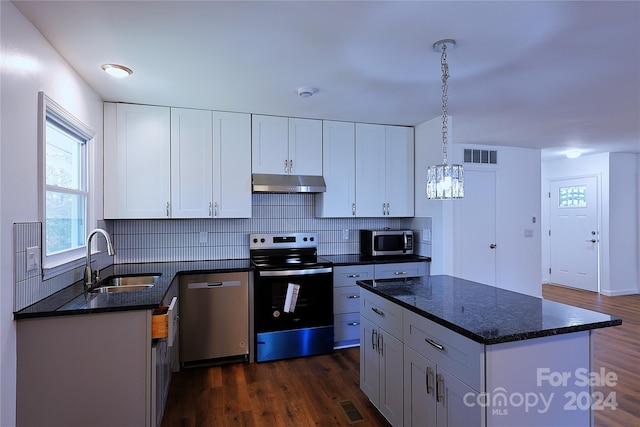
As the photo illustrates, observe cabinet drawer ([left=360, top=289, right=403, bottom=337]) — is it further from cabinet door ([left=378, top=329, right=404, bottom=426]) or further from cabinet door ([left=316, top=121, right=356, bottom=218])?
cabinet door ([left=316, top=121, right=356, bottom=218])

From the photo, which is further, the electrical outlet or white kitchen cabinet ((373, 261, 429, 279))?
white kitchen cabinet ((373, 261, 429, 279))

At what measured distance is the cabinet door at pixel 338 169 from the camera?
12.4ft

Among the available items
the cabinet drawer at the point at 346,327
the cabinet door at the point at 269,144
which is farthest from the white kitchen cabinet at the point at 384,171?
the cabinet drawer at the point at 346,327

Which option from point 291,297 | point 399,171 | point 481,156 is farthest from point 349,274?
point 481,156

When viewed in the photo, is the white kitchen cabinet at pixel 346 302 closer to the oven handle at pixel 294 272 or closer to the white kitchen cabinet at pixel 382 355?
the oven handle at pixel 294 272

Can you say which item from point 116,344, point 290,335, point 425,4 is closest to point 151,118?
point 116,344

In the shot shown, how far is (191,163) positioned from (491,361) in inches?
113

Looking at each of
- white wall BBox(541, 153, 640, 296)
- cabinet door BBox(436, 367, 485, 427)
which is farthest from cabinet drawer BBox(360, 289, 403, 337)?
white wall BBox(541, 153, 640, 296)

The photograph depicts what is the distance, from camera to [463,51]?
2.12 meters

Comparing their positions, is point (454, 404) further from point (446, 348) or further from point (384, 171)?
point (384, 171)

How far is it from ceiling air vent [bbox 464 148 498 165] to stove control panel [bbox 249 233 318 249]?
104 inches

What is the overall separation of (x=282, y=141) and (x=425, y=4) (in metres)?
2.15

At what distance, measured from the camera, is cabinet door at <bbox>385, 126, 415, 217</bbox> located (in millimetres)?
3992

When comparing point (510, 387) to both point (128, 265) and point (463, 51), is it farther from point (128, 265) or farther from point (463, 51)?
point (128, 265)
